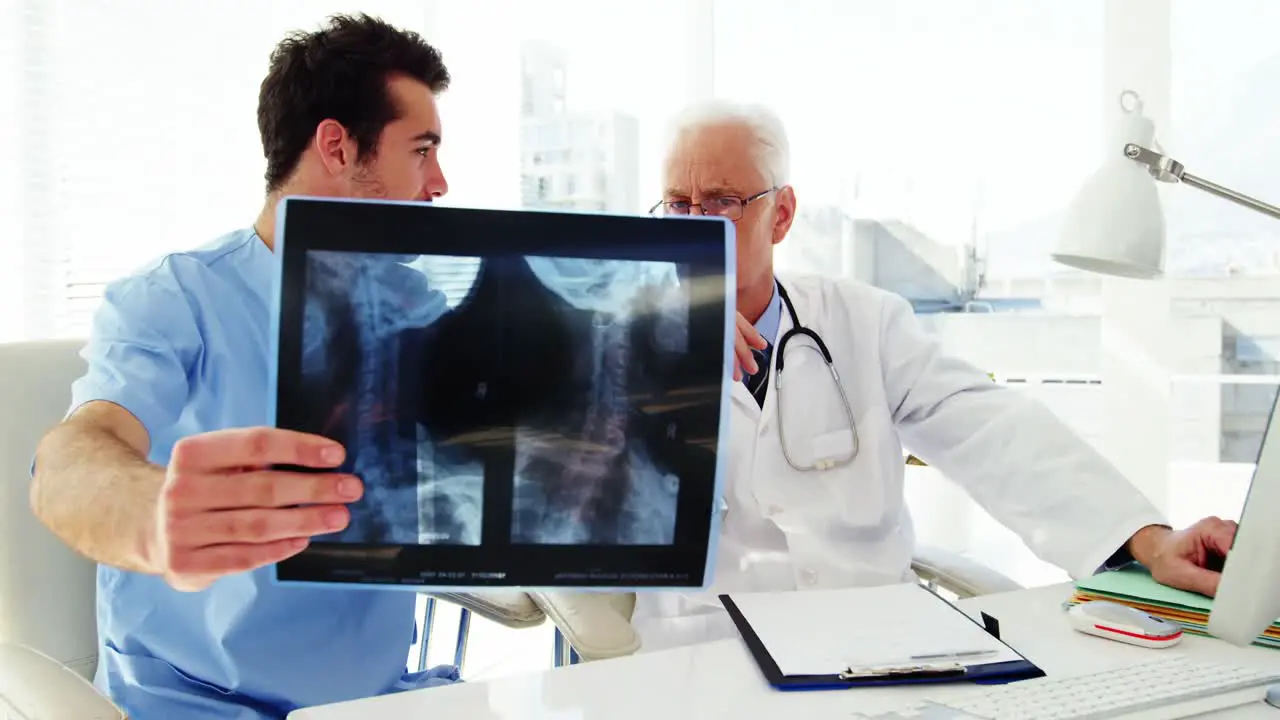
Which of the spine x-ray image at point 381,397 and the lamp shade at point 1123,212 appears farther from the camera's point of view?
the lamp shade at point 1123,212

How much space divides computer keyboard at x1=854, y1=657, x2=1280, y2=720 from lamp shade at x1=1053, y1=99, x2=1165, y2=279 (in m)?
0.58

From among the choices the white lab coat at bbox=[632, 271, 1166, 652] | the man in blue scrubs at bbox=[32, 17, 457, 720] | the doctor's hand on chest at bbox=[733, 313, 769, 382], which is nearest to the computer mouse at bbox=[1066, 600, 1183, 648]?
the white lab coat at bbox=[632, 271, 1166, 652]

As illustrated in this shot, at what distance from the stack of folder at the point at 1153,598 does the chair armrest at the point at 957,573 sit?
0.21 metres

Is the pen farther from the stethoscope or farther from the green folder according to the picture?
the stethoscope

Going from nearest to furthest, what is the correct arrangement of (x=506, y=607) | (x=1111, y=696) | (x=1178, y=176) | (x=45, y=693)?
(x=1111, y=696)
(x=45, y=693)
(x=1178, y=176)
(x=506, y=607)

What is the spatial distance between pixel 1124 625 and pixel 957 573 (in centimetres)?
46

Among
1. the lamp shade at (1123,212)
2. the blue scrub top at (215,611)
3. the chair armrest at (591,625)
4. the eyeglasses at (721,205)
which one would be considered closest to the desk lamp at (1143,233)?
the lamp shade at (1123,212)

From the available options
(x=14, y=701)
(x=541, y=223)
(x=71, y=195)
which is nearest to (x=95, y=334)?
(x=14, y=701)

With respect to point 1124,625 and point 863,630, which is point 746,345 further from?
point 1124,625

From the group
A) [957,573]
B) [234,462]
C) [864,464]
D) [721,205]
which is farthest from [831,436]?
[234,462]

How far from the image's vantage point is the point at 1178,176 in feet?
3.81

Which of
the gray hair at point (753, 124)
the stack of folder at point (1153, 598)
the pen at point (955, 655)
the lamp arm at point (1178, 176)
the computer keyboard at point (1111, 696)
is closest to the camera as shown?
the computer keyboard at point (1111, 696)

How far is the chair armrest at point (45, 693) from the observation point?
910 mm

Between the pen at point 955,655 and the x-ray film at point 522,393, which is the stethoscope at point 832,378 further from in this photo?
the x-ray film at point 522,393
